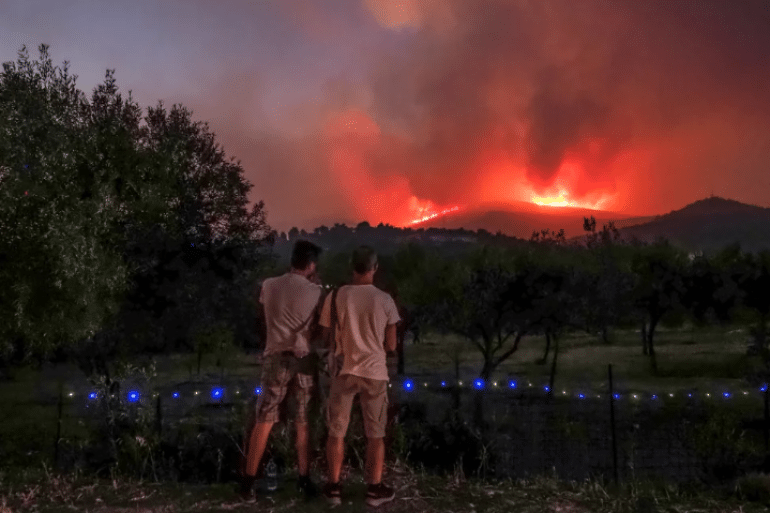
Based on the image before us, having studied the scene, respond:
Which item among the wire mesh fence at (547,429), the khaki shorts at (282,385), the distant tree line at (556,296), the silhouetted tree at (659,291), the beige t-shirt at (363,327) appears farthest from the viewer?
the silhouetted tree at (659,291)

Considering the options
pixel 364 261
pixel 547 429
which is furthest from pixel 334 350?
pixel 547 429

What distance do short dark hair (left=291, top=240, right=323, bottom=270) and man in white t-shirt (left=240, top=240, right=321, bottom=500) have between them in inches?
0.8

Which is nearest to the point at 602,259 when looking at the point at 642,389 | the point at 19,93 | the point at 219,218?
the point at 642,389

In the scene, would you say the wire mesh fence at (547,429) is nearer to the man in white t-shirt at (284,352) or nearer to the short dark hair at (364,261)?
the man in white t-shirt at (284,352)

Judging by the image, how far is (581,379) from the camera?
32688 millimetres

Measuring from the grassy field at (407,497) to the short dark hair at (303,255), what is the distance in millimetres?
2076

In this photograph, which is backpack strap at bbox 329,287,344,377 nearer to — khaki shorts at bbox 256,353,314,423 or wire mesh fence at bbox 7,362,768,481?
khaki shorts at bbox 256,353,314,423

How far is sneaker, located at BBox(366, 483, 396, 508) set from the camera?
6.07 metres

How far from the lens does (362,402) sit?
605cm

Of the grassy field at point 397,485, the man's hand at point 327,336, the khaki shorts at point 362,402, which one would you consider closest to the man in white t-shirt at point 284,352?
the man's hand at point 327,336

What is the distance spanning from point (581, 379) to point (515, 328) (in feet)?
21.0

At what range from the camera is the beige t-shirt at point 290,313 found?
6.18 metres

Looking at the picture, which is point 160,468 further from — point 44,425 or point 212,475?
point 44,425

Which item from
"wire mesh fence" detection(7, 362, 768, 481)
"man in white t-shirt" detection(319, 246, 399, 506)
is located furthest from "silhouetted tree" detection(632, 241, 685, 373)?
"man in white t-shirt" detection(319, 246, 399, 506)
